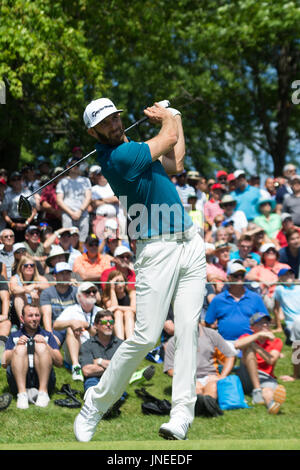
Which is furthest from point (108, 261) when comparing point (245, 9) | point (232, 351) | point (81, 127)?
point (245, 9)

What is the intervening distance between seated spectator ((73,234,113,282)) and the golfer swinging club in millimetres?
5400

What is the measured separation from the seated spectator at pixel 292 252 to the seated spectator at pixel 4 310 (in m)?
4.57

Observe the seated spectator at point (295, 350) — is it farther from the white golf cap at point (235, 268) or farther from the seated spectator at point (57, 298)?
the seated spectator at point (57, 298)

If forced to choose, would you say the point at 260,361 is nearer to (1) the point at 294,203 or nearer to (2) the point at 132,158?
(1) the point at 294,203

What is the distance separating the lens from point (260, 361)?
9062 millimetres

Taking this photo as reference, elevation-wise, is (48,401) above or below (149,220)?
below

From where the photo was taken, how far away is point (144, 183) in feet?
16.8

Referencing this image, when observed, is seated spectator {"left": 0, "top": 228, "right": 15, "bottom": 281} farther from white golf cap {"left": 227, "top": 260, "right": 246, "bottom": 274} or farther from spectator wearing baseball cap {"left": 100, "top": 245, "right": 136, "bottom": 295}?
white golf cap {"left": 227, "top": 260, "right": 246, "bottom": 274}

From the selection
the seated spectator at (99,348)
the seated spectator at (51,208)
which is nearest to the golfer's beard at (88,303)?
the seated spectator at (99,348)

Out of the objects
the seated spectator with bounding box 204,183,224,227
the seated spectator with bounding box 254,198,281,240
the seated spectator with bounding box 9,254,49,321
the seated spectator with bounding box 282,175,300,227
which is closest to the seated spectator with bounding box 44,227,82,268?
the seated spectator with bounding box 9,254,49,321

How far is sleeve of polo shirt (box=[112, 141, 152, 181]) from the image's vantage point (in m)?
5.00
